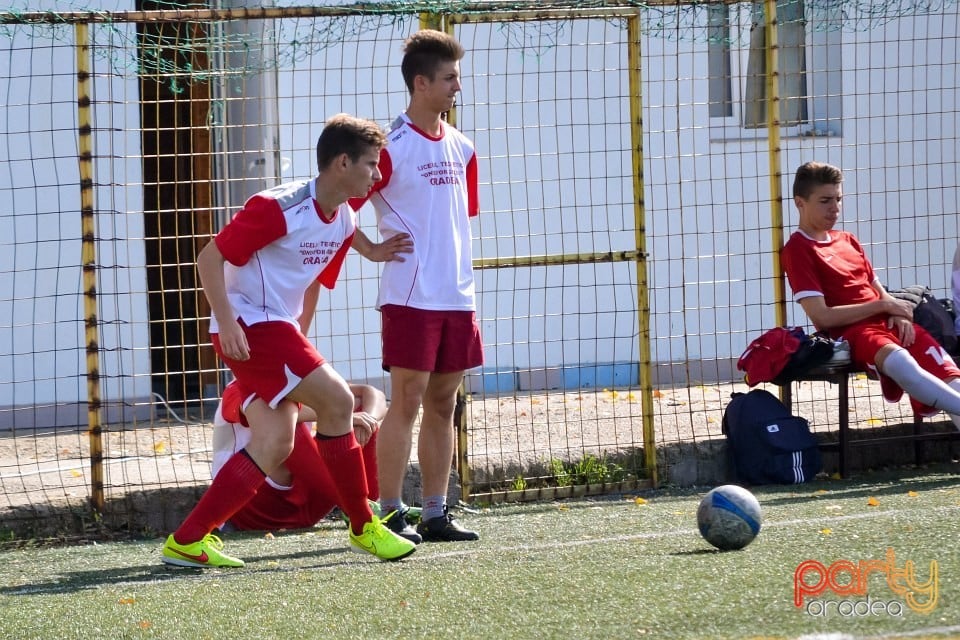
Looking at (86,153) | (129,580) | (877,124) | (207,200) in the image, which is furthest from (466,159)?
(877,124)

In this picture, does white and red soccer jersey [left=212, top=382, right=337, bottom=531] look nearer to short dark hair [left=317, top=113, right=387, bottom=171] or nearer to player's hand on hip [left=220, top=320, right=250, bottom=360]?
player's hand on hip [left=220, top=320, right=250, bottom=360]

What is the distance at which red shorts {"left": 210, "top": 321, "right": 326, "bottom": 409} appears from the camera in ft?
17.6

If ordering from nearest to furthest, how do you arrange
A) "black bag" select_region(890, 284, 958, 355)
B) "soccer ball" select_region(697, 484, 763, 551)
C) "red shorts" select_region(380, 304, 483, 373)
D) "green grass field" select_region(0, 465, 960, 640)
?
"green grass field" select_region(0, 465, 960, 640), "soccer ball" select_region(697, 484, 763, 551), "red shorts" select_region(380, 304, 483, 373), "black bag" select_region(890, 284, 958, 355)

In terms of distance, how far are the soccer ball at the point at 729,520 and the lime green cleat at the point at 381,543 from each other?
113 cm

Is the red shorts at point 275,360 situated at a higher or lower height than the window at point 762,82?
lower

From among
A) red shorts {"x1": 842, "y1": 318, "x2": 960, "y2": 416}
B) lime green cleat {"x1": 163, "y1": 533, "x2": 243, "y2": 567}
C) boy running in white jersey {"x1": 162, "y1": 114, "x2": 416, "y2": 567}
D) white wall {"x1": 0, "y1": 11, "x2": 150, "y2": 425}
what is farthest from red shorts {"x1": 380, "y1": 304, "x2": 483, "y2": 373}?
white wall {"x1": 0, "y1": 11, "x2": 150, "y2": 425}

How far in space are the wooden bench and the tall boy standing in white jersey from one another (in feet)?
7.57

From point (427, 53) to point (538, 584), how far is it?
7.98 ft

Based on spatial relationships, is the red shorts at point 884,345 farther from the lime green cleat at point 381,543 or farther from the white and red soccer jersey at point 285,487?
the lime green cleat at point 381,543

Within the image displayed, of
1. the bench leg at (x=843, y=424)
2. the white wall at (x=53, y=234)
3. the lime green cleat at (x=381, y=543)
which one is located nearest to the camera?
the lime green cleat at (x=381, y=543)

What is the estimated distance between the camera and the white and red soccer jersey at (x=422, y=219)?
599cm

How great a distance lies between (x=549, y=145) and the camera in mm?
10602

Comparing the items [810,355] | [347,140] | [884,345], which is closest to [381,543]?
[347,140]

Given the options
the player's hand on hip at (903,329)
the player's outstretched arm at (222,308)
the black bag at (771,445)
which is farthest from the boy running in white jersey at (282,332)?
the player's hand on hip at (903,329)
